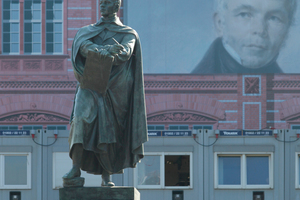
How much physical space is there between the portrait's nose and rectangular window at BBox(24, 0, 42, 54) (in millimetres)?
10148

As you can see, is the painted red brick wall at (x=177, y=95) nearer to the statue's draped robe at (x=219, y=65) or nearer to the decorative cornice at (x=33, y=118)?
the decorative cornice at (x=33, y=118)

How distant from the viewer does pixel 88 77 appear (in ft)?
24.5

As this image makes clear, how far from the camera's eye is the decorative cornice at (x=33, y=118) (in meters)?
36.9

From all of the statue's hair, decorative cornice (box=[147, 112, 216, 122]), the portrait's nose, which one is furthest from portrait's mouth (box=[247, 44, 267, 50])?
decorative cornice (box=[147, 112, 216, 122])

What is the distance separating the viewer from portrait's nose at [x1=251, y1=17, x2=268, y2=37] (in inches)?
1471

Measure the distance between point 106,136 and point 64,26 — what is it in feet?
98.4

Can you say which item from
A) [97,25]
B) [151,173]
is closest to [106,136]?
[97,25]

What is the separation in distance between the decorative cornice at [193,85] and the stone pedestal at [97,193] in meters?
30.0

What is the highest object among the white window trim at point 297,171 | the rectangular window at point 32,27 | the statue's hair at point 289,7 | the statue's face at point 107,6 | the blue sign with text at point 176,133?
the statue's hair at point 289,7

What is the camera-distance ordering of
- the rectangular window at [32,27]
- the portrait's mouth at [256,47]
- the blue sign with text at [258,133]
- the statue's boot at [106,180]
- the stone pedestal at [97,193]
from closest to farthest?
the stone pedestal at [97,193] < the statue's boot at [106,180] < the blue sign with text at [258,133] < the rectangular window at [32,27] < the portrait's mouth at [256,47]

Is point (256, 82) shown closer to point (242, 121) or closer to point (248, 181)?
point (242, 121)

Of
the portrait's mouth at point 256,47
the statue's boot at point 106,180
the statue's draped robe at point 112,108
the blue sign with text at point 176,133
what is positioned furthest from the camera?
the portrait's mouth at point 256,47

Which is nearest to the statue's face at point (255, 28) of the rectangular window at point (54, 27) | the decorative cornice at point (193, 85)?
the decorative cornice at point (193, 85)

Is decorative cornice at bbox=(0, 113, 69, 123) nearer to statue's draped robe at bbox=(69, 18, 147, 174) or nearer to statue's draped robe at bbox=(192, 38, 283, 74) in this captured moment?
statue's draped robe at bbox=(192, 38, 283, 74)
